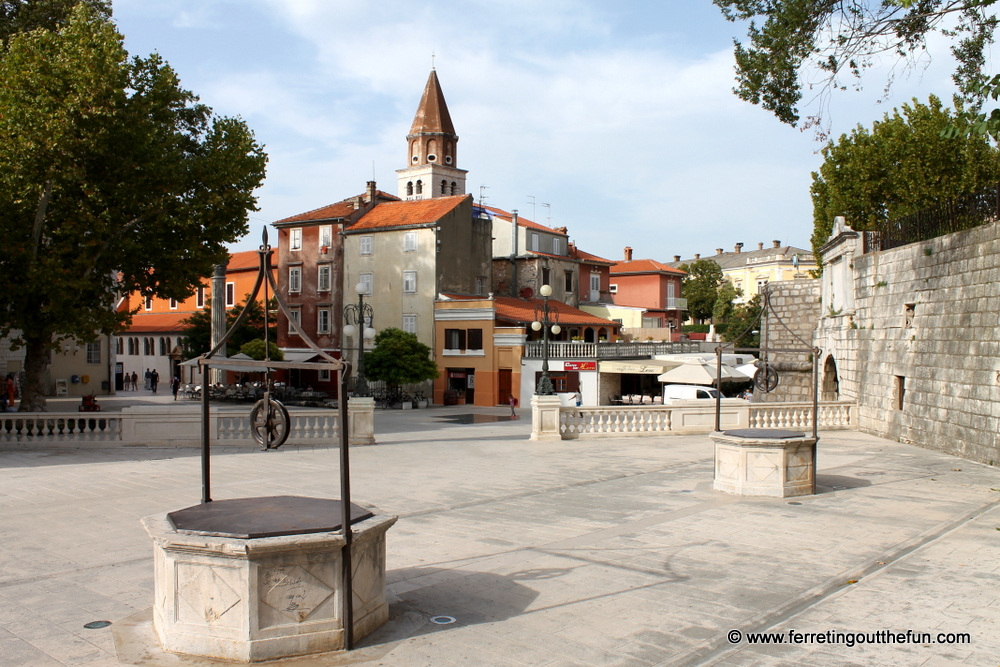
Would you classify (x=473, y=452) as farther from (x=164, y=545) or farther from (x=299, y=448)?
(x=164, y=545)

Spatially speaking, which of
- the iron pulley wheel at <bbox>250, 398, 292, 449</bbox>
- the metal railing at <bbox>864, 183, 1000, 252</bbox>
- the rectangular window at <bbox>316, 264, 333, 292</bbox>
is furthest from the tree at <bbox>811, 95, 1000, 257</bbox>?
the iron pulley wheel at <bbox>250, 398, 292, 449</bbox>

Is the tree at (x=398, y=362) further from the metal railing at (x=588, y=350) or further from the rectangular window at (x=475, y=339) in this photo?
the metal railing at (x=588, y=350)

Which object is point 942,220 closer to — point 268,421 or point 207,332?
point 268,421

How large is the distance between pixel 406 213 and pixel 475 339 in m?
9.19

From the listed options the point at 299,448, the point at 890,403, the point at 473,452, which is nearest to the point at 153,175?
the point at 299,448

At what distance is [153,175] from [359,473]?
39.6 feet

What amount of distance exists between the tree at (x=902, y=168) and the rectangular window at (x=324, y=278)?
27.1 metres

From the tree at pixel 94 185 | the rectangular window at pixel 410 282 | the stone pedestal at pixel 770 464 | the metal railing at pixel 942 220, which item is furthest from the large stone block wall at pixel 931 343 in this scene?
the rectangular window at pixel 410 282

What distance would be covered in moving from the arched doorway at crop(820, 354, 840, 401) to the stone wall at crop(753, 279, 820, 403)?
2.31 m

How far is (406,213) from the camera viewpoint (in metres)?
46.7

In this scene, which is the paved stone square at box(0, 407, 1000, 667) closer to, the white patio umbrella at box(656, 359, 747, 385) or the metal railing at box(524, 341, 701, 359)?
the white patio umbrella at box(656, 359, 747, 385)

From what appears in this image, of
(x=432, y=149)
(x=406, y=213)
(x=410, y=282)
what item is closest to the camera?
(x=410, y=282)

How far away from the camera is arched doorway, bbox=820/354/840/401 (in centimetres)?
2486

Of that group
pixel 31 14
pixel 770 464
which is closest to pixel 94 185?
pixel 31 14
